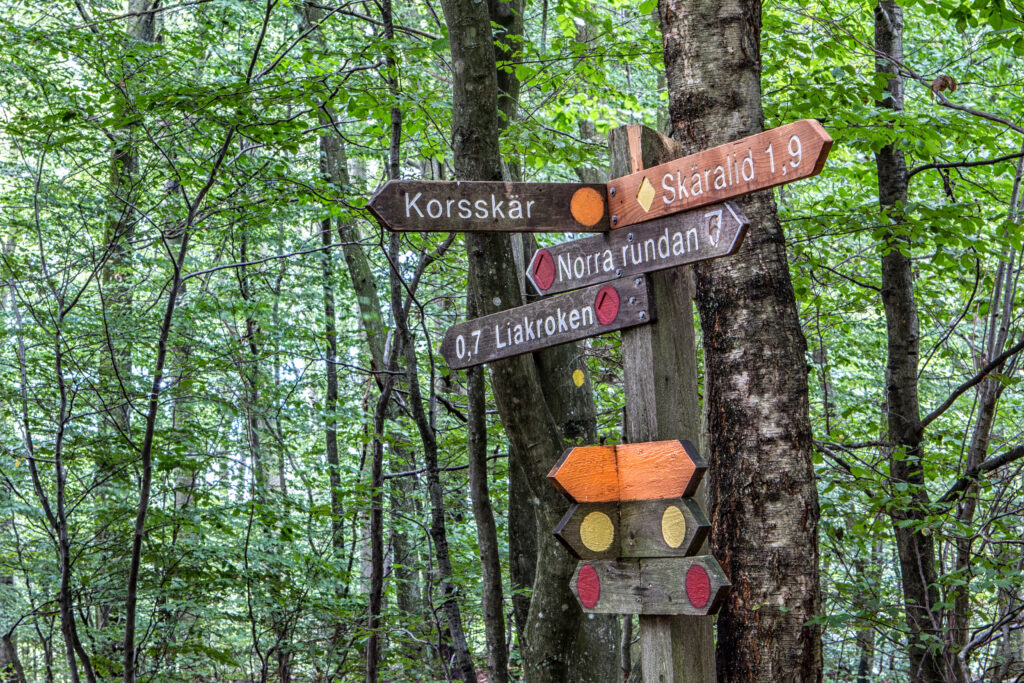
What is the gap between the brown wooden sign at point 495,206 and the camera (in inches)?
103

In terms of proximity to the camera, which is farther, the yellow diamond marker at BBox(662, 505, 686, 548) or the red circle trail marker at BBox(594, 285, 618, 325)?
the red circle trail marker at BBox(594, 285, 618, 325)

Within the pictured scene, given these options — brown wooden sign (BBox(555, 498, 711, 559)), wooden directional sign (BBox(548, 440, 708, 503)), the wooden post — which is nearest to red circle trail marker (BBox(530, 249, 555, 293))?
the wooden post

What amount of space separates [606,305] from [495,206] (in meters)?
0.51

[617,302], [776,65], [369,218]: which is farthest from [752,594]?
[776,65]

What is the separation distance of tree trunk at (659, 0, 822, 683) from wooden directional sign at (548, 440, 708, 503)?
2.32ft

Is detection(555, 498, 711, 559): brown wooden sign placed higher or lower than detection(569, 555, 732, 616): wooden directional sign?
higher

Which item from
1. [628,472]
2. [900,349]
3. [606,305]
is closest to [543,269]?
[606,305]

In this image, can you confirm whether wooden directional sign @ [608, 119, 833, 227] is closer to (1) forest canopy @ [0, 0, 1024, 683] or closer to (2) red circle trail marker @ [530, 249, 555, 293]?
(2) red circle trail marker @ [530, 249, 555, 293]

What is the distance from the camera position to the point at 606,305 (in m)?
2.50

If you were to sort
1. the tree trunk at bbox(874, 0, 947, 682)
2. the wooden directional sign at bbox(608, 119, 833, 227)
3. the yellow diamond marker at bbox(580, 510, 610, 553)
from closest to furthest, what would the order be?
the wooden directional sign at bbox(608, 119, 833, 227) → the yellow diamond marker at bbox(580, 510, 610, 553) → the tree trunk at bbox(874, 0, 947, 682)

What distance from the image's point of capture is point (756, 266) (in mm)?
3084

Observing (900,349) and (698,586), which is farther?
(900,349)

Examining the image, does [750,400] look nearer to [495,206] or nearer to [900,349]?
[495,206]

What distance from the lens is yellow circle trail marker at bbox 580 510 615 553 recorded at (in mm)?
2420
